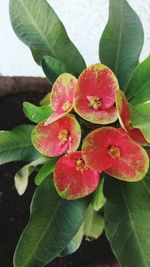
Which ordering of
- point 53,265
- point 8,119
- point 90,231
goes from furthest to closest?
point 8,119
point 53,265
point 90,231

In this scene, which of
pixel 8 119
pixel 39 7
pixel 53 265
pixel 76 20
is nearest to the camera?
pixel 39 7

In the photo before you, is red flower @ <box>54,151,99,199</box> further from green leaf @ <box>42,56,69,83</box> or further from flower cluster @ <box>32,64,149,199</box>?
green leaf @ <box>42,56,69,83</box>

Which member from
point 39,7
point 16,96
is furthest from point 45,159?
point 16,96

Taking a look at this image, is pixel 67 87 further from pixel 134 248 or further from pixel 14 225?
pixel 14 225

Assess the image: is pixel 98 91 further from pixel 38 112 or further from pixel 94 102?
pixel 38 112

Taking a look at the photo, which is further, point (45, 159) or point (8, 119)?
point (8, 119)

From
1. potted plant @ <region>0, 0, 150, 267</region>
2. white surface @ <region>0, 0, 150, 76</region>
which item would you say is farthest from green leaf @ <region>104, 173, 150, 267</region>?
white surface @ <region>0, 0, 150, 76</region>
